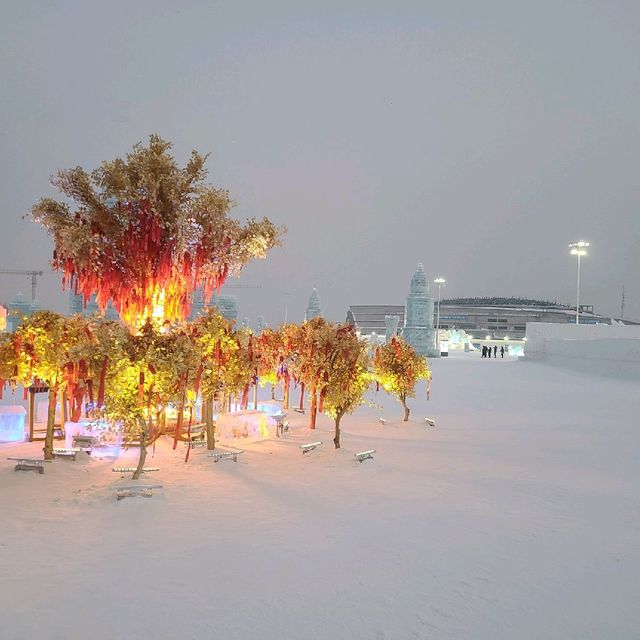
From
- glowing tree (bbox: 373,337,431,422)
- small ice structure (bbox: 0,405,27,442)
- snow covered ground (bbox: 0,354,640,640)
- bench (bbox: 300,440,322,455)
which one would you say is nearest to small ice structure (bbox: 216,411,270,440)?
snow covered ground (bbox: 0,354,640,640)

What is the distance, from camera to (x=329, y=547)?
27.5 feet

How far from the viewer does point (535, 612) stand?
21.2ft

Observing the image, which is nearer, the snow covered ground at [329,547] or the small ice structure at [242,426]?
the snow covered ground at [329,547]

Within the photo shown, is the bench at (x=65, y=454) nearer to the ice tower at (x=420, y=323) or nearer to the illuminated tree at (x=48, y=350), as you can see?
the illuminated tree at (x=48, y=350)

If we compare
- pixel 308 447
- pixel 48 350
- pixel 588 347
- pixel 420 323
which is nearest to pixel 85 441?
pixel 48 350

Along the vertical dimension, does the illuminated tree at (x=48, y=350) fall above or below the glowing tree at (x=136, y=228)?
below

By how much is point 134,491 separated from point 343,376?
7.61 metres

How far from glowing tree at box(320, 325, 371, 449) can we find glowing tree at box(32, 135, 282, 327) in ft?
15.1

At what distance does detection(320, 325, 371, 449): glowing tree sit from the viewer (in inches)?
653

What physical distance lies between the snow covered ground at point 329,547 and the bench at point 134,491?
0.90ft

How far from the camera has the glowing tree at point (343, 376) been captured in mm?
16594

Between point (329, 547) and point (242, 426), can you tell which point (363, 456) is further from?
point (329, 547)

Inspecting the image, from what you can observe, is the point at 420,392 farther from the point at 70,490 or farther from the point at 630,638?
the point at 630,638

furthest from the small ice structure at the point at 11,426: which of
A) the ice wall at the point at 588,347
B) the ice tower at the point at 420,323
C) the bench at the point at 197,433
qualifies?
the ice tower at the point at 420,323
